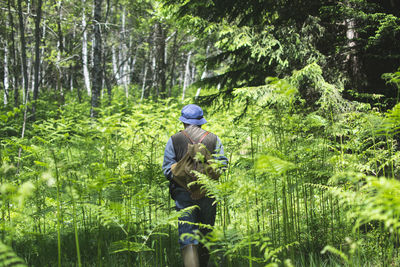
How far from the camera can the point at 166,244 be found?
12.1 ft

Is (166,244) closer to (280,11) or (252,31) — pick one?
(252,31)

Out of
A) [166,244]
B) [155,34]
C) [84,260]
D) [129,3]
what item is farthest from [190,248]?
[129,3]

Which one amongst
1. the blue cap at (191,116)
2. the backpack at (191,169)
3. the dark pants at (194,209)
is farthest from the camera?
the blue cap at (191,116)

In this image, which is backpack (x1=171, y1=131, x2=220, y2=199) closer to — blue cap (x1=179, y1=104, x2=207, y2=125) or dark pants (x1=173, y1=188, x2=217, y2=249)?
dark pants (x1=173, y1=188, x2=217, y2=249)

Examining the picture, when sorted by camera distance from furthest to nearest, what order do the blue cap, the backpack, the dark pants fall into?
the blue cap, the dark pants, the backpack

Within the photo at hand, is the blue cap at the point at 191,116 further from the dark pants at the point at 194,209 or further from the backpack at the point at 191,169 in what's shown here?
the dark pants at the point at 194,209

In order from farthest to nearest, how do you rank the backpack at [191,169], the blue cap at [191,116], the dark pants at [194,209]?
the blue cap at [191,116]
the dark pants at [194,209]
the backpack at [191,169]

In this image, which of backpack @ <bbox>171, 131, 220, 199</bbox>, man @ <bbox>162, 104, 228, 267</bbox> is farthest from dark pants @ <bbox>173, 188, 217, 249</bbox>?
backpack @ <bbox>171, 131, 220, 199</bbox>

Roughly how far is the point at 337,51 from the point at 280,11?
4.55ft

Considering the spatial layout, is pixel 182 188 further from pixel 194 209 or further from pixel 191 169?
pixel 191 169

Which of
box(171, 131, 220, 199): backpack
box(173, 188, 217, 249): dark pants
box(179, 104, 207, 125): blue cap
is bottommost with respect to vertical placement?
box(173, 188, 217, 249): dark pants

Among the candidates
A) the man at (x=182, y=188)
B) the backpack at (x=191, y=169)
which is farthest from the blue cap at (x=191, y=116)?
the backpack at (x=191, y=169)

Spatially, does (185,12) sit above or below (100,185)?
above

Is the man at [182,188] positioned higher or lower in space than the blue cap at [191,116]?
lower
